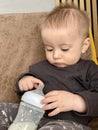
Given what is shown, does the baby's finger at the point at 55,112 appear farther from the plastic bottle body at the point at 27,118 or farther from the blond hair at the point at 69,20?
the blond hair at the point at 69,20

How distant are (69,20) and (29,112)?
1.28 ft

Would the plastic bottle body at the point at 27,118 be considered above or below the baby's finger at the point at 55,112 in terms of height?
below

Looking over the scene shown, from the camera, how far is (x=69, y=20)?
133cm

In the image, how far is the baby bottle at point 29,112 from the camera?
1171 mm

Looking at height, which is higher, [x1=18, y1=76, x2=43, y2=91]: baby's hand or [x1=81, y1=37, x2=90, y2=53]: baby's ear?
[x1=81, y1=37, x2=90, y2=53]: baby's ear

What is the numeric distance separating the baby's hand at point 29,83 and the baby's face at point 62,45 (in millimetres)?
100

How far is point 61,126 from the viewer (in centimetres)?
116

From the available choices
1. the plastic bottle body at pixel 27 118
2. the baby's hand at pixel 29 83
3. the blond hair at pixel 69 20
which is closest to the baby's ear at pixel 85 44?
the blond hair at pixel 69 20

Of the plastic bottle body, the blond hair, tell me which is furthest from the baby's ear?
the plastic bottle body

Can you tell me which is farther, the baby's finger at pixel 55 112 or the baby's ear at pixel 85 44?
the baby's ear at pixel 85 44

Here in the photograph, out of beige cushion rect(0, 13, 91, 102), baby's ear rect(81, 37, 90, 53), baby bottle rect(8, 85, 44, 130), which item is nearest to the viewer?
baby bottle rect(8, 85, 44, 130)

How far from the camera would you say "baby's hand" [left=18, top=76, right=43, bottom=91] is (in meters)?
1.35

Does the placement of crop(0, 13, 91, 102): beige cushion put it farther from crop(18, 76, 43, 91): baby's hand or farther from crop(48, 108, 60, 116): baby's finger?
crop(48, 108, 60, 116): baby's finger

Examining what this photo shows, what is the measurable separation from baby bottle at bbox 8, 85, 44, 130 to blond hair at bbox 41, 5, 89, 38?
25 cm
